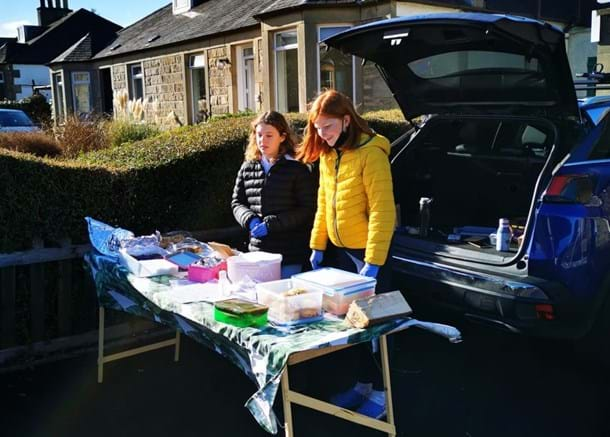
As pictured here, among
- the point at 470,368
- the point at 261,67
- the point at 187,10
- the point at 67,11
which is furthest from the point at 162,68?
the point at 67,11

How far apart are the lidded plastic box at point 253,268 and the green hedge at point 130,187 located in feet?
6.19

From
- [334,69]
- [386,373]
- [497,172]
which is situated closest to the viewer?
[386,373]

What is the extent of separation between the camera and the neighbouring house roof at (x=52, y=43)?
44.2 meters

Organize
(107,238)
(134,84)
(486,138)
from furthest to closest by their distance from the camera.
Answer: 1. (134,84)
2. (486,138)
3. (107,238)

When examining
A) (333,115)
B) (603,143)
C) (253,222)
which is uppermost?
(333,115)

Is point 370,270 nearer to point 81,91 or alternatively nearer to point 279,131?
point 279,131

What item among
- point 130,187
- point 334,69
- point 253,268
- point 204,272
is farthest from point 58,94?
point 253,268

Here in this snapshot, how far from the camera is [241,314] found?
274cm

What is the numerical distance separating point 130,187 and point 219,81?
45.8ft

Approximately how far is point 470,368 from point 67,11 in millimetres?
54296

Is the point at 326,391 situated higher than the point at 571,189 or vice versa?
the point at 571,189

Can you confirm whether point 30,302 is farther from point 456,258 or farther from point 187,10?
point 187,10

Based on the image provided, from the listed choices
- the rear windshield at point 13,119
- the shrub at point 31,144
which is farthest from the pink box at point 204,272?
the rear windshield at point 13,119

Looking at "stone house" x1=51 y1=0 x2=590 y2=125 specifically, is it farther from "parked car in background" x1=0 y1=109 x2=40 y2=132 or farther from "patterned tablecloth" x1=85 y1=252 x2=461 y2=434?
"patterned tablecloth" x1=85 y1=252 x2=461 y2=434
